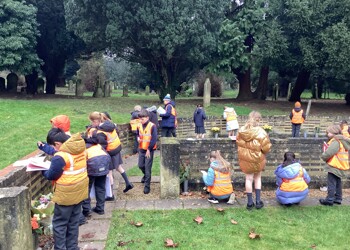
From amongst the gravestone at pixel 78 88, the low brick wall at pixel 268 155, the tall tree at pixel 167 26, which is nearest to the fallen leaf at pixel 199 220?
the low brick wall at pixel 268 155

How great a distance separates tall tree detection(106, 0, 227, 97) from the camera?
1975 cm

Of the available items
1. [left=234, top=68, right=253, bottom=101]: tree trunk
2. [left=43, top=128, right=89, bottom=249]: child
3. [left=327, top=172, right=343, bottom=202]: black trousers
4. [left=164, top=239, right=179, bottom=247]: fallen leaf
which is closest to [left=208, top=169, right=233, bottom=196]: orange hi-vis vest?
[left=164, top=239, right=179, bottom=247]: fallen leaf

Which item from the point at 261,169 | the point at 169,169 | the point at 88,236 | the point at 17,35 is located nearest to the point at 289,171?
the point at 261,169

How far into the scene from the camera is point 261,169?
6410 mm

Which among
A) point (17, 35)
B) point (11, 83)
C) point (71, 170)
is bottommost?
point (71, 170)

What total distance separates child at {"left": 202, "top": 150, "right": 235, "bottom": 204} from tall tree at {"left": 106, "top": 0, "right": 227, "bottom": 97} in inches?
555

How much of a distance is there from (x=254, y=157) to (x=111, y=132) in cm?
274

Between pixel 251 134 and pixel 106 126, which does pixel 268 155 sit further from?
pixel 106 126

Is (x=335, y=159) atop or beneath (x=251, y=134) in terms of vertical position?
beneath

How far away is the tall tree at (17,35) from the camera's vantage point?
21.5m

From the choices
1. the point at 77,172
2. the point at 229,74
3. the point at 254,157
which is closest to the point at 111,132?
the point at 77,172

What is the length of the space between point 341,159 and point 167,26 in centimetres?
1494

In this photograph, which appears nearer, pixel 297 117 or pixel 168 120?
pixel 168 120

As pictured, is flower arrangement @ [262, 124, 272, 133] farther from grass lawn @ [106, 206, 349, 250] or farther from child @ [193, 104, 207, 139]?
grass lawn @ [106, 206, 349, 250]
